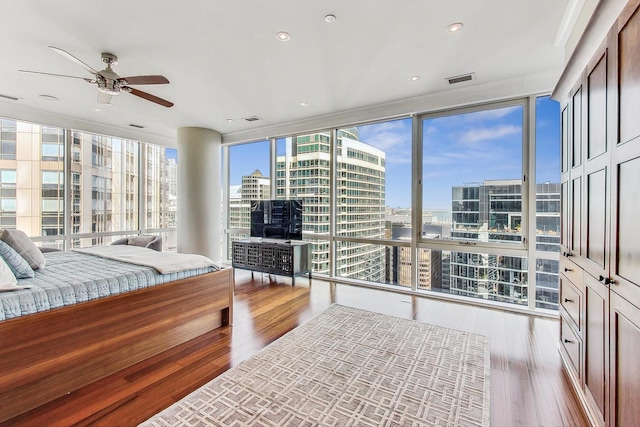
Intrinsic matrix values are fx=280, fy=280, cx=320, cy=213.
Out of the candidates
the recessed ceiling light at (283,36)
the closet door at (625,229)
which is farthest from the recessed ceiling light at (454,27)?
the recessed ceiling light at (283,36)

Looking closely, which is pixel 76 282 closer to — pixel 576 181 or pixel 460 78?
pixel 576 181

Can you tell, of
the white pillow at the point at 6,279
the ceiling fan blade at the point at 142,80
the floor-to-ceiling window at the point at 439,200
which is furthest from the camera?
the floor-to-ceiling window at the point at 439,200

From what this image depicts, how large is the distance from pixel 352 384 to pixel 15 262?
2.81 metres

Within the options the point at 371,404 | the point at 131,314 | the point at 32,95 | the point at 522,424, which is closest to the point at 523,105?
the point at 522,424

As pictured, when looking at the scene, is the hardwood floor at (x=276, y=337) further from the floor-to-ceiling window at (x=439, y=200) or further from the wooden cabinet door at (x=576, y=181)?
the wooden cabinet door at (x=576, y=181)

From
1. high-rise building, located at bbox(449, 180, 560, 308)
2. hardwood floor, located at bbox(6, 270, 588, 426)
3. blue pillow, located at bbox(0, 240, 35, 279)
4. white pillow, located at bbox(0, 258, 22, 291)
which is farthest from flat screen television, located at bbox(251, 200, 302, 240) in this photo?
white pillow, located at bbox(0, 258, 22, 291)

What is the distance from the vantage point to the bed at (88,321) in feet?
5.82

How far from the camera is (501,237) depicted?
3797 millimetres

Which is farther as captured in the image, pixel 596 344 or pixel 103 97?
pixel 103 97

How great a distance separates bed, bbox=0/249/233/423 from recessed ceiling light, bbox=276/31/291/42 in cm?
249

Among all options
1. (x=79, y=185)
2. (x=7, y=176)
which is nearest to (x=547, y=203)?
(x=79, y=185)

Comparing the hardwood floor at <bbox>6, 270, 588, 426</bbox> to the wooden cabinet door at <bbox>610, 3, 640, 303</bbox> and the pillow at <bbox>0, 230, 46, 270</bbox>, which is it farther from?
the pillow at <bbox>0, 230, 46, 270</bbox>

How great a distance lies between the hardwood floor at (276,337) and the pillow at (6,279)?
2.70 ft

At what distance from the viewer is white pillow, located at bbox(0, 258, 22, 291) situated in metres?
1.88
